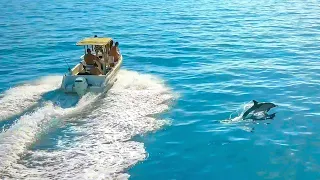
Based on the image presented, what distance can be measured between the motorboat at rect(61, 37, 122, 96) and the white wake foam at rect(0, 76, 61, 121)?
1486 mm

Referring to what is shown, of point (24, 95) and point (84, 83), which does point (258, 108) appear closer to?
point (84, 83)

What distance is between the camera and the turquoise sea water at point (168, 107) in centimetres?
1520

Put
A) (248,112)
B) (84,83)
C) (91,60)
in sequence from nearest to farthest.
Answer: (248,112), (84,83), (91,60)

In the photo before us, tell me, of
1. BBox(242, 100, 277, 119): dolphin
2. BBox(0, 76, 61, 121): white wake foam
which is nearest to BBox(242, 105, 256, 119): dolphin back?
BBox(242, 100, 277, 119): dolphin

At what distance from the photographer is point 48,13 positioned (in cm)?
5575

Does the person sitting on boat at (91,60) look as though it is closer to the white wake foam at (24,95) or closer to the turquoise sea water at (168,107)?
the turquoise sea water at (168,107)

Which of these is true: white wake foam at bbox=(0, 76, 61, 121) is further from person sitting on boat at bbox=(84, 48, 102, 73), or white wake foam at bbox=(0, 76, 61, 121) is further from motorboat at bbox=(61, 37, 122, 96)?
person sitting on boat at bbox=(84, 48, 102, 73)

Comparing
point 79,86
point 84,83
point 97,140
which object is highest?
point 84,83

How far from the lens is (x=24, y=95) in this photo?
72.4 feet

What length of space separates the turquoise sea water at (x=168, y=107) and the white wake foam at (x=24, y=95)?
2.2 inches

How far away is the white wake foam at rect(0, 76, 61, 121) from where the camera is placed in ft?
64.1

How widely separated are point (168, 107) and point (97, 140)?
17.2 ft

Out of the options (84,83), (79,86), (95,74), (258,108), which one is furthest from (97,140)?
(95,74)

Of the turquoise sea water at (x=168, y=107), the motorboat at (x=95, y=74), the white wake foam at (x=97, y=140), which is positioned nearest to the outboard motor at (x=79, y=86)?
the motorboat at (x=95, y=74)
